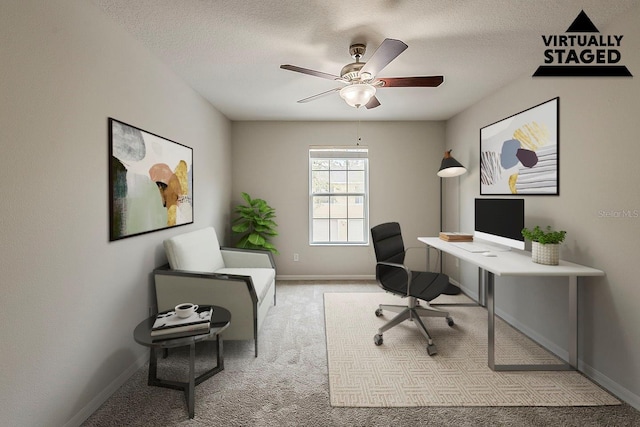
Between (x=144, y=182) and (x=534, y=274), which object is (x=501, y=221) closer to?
(x=534, y=274)

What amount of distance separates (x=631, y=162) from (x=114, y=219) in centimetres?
343

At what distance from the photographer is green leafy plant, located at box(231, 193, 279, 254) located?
4184mm

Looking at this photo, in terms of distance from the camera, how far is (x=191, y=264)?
2670 mm

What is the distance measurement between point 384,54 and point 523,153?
73.7 inches

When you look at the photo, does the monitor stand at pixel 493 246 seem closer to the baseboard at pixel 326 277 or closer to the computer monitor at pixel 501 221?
the computer monitor at pixel 501 221

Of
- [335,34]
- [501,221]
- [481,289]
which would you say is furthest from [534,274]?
[335,34]

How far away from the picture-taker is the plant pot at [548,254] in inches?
87.8

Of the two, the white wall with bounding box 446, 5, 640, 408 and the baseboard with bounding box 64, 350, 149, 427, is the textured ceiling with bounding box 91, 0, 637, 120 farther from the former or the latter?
the baseboard with bounding box 64, 350, 149, 427

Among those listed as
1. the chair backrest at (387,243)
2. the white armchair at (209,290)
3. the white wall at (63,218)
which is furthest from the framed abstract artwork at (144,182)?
the chair backrest at (387,243)

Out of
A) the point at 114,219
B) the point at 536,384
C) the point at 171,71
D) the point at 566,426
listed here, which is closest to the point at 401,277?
the point at 536,384

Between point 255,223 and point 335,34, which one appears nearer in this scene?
point 335,34

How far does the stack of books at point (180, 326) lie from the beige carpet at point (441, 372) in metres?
0.98

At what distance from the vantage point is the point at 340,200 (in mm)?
4812

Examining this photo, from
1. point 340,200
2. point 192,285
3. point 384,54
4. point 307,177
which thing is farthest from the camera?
point 340,200
